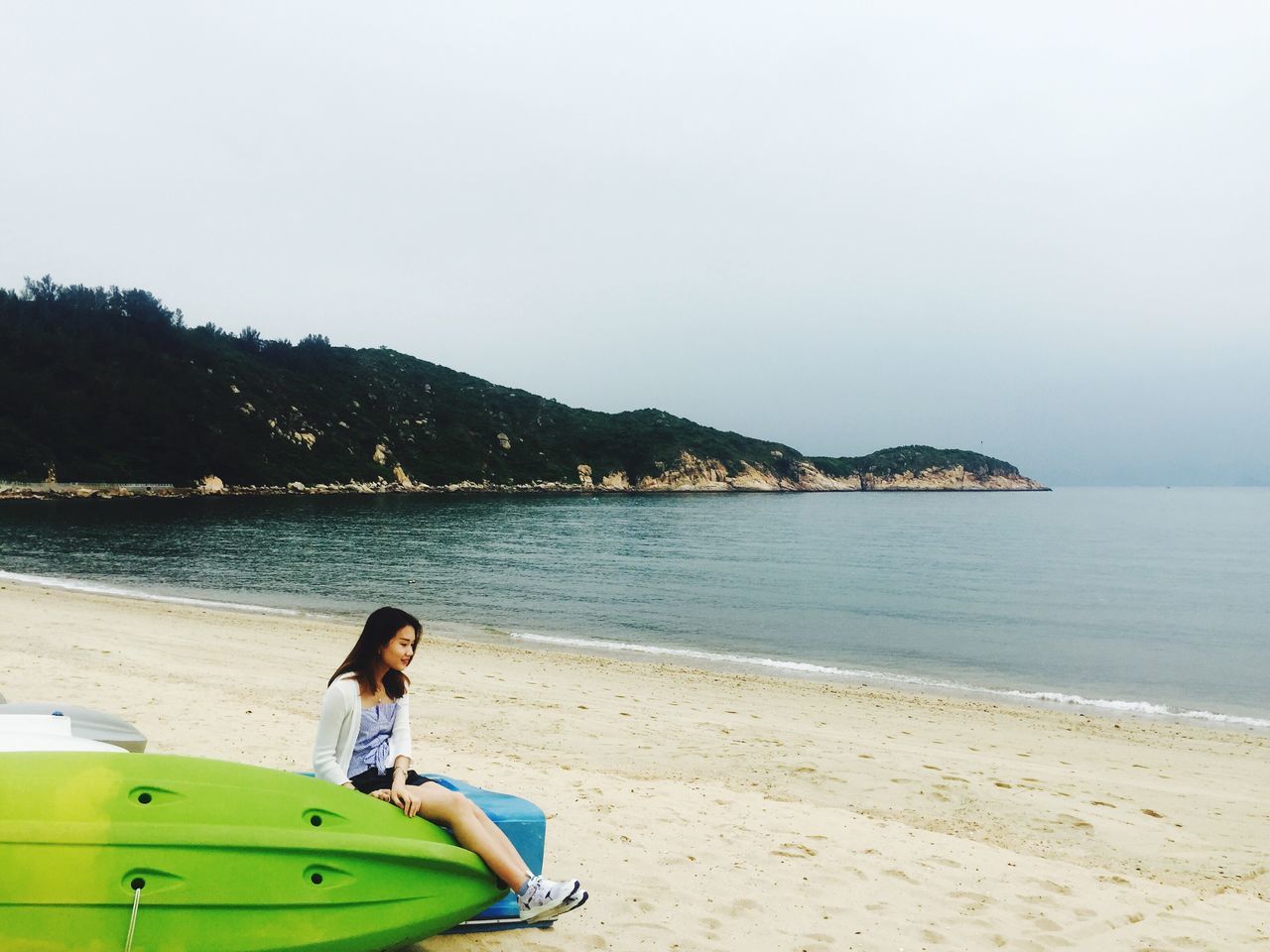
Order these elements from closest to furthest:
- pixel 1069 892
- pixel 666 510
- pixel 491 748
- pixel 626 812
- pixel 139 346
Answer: pixel 1069 892 < pixel 626 812 < pixel 491 748 < pixel 666 510 < pixel 139 346

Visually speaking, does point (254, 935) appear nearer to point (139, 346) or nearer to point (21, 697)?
point (21, 697)

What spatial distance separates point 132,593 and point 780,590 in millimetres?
20019

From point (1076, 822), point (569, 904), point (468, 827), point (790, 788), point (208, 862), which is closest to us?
point (208, 862)

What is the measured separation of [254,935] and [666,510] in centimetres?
8120

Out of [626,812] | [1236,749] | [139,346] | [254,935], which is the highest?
[139,346]

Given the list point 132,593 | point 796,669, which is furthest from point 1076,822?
point 132,593

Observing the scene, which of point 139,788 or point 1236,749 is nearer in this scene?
point 139,788

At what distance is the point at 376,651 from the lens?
4109mm

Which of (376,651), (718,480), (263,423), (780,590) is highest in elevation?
(263,423)

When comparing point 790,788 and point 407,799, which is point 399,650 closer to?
point 407,799

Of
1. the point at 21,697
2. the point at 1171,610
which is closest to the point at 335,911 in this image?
the point at 21,697

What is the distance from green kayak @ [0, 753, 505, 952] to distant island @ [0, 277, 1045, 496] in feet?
271

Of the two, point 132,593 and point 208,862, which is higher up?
point 208,862

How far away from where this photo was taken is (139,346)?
9669cm
